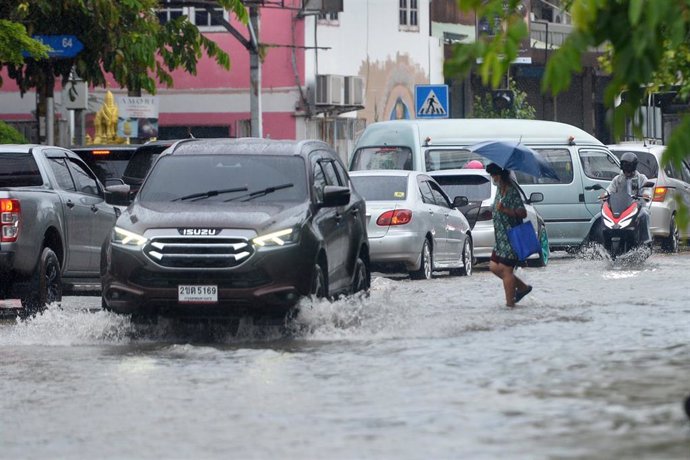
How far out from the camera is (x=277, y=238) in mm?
15477

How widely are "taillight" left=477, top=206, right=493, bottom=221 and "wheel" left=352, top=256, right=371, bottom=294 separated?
998cm

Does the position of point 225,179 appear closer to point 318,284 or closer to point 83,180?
point 318,284

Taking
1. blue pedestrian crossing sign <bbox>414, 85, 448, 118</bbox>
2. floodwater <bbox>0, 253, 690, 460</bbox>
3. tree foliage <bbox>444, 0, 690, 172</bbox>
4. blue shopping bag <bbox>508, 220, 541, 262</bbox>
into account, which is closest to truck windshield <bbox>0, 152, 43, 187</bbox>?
floodwater <bbox>0, 253, 690, 460</bbox>

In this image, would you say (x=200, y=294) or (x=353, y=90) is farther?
(x=353, y=90)

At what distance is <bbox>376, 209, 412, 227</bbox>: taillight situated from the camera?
2455 centimetres

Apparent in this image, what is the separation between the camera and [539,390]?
38.6 ft

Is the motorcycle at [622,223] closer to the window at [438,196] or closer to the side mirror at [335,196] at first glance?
the window at [438,196]

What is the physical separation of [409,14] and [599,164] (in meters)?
22.7

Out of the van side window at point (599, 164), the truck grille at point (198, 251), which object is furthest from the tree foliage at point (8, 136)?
the truck grille at point (198, 251)

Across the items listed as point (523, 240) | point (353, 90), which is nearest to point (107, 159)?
point (523, 240)

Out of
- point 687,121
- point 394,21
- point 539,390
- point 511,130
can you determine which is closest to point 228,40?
point 394,21

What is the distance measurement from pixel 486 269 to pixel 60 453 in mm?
19862

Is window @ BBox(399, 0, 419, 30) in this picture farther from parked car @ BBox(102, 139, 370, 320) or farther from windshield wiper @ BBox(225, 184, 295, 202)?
windshield wiper @ BBox(225, 184, 295, 202)

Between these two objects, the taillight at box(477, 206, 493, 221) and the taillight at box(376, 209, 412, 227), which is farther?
the taillight at box(477, 206, 493, 221)
